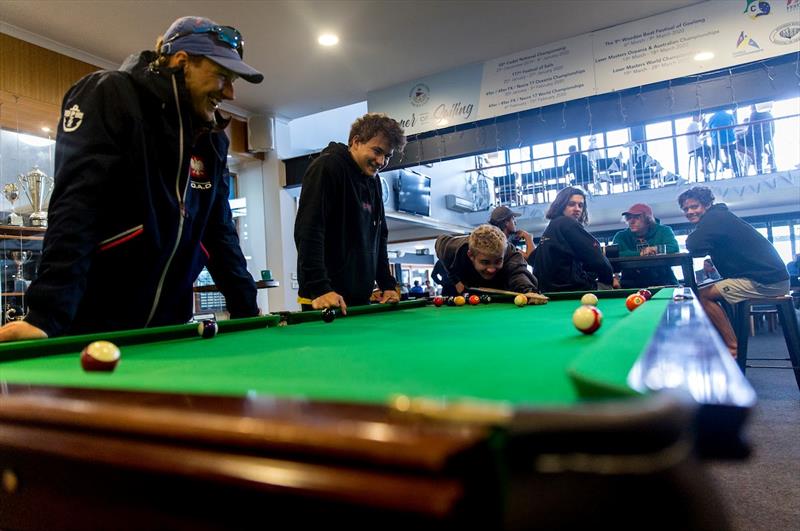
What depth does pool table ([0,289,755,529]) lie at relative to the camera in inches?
16.2

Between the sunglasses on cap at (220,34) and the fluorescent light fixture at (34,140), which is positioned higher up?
the fluorescent light fixture at (34,140)

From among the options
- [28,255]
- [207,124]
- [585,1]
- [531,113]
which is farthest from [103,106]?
[531,113]

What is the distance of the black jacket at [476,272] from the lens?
3.56 metres

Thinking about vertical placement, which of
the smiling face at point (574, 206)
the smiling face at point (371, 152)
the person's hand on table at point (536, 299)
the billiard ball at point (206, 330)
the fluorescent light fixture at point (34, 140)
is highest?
the fluorescent light fixture at point (34, 140)

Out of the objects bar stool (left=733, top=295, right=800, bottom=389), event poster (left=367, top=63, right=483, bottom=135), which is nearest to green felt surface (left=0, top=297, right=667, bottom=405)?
bar stool (left=733, top=295, right=800, bottom=389)

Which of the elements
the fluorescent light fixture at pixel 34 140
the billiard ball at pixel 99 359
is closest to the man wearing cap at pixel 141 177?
the billiard ball at pixel 99 359

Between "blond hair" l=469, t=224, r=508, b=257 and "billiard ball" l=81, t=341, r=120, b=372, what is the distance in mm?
2556

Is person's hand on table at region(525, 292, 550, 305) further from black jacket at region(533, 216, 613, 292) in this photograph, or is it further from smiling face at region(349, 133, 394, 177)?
black jacket at region(533, 216, 613, 292)

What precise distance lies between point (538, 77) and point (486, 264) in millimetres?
2635

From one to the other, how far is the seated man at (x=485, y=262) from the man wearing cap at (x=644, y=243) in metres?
1.56

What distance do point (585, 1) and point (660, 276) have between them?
252cm

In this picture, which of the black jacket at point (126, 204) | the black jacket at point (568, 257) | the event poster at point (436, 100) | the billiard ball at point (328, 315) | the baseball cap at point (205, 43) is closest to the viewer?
the black jacket at point (126, 204)

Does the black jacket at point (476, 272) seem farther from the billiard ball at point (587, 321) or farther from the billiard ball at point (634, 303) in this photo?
the billiard ball at point (587, 321)

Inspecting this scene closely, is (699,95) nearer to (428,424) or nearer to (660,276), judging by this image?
(660,276)
